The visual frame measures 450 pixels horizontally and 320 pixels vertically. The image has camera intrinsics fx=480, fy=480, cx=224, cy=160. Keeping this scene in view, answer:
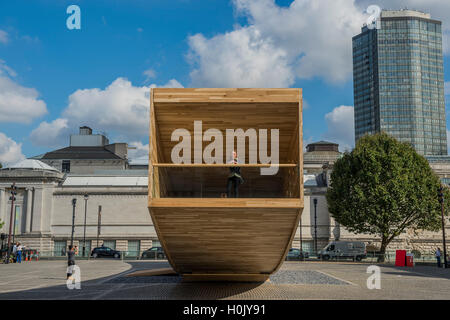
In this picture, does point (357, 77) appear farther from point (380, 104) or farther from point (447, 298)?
point (447, 298)

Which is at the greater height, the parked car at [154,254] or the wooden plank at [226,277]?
the wooden plank at [226,277]

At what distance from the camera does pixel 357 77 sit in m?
151

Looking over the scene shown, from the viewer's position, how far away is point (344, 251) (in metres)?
44.0

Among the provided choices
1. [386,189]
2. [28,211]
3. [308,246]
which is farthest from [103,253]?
[386,189]

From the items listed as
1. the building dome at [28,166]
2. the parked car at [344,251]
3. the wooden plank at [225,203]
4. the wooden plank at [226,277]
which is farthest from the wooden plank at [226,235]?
the building dome at [28,166]

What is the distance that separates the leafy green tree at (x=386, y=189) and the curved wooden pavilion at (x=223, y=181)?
2634cm

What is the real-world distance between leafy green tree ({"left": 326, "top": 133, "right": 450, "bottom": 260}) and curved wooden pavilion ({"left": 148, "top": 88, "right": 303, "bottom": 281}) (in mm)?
26336

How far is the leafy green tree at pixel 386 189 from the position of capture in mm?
37531

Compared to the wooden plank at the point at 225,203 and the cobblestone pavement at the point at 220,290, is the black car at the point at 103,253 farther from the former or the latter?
the wooden plank at the point at 225,203

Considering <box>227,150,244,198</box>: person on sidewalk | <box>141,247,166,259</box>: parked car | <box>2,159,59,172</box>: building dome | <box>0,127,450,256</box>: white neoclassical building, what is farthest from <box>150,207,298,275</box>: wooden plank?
<box>2,159,59,172</box>: building dome

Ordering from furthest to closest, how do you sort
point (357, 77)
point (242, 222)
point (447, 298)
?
point (357, 77) → point (447, 298) → point (242, 222)

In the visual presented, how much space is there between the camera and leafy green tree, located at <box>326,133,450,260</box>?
37.5 metres
